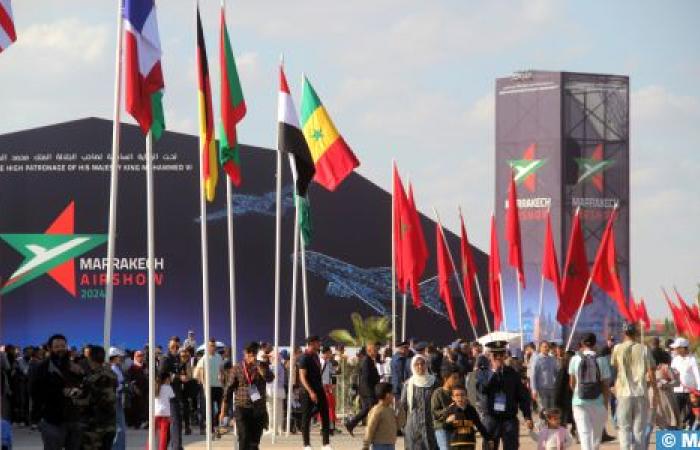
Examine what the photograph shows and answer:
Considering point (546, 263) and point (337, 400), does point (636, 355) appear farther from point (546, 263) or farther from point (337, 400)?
point (546, 263)

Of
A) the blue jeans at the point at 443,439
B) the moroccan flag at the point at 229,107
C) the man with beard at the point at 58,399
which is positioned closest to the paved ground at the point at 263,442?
the moroccan flag at the point at 229,107

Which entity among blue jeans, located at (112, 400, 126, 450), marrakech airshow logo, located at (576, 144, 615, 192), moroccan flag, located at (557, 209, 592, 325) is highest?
marrakech airshow logo, located at (576, 144, 615, 192)

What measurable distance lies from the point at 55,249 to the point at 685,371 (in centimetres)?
2625

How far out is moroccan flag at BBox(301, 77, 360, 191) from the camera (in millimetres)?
27781

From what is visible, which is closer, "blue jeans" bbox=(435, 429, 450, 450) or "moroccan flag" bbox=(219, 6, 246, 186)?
"blue jeans" bbox=(435, 429, 450, 450)

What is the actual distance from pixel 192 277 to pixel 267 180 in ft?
12.9

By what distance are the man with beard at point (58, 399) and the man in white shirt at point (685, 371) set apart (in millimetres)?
12983

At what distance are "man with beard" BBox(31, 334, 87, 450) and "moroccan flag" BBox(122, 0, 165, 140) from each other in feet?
11.7

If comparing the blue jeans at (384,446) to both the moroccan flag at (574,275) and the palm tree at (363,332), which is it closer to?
the moroccan flag at (574,275)

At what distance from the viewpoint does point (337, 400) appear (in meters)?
36.8

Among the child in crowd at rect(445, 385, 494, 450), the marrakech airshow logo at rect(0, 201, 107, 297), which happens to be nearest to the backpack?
the child in crowd at rect(445, 385, 494, 450)

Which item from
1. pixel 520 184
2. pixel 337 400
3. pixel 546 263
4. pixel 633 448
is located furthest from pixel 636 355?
pixel 520 184

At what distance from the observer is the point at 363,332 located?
169 feet

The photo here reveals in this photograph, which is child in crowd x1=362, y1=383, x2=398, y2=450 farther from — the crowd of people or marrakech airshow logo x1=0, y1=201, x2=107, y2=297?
marrakech airshow logo x1=0, y1=201, x2=107, y2=297
